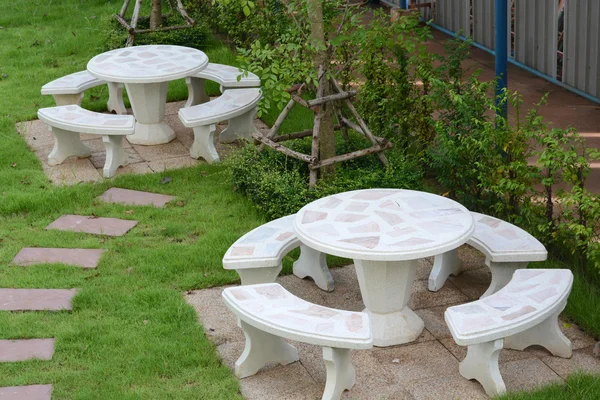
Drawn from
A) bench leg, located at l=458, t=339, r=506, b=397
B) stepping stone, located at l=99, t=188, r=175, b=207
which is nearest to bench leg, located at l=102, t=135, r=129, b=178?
stepping stone, located at l=99, t=188, r=175, b=207

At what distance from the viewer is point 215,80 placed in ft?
30.6

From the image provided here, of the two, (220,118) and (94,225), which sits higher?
(220,118)

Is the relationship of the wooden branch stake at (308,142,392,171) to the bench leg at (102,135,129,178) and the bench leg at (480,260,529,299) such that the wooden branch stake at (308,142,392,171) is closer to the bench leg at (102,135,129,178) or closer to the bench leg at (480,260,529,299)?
the bench leg at (480,260,529,299)

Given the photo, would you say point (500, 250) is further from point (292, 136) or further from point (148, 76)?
point (148, 76)

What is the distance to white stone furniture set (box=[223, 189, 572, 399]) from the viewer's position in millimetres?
4641

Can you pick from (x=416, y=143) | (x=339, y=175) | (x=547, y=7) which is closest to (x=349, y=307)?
(x=339, y=175)

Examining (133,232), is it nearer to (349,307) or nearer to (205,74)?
(349,307)

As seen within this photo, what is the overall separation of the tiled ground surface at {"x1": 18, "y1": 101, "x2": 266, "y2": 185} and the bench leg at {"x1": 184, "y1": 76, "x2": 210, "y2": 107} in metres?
0.29

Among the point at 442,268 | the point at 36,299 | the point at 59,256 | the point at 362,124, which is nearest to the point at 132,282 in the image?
the point at 36,299

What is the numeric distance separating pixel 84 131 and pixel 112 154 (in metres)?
0.33

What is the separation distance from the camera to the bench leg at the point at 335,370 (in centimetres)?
452

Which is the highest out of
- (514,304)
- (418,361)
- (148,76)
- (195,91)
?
(148,76)

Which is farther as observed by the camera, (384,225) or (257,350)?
(384,225)

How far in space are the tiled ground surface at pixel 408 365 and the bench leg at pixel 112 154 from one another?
2.66m
